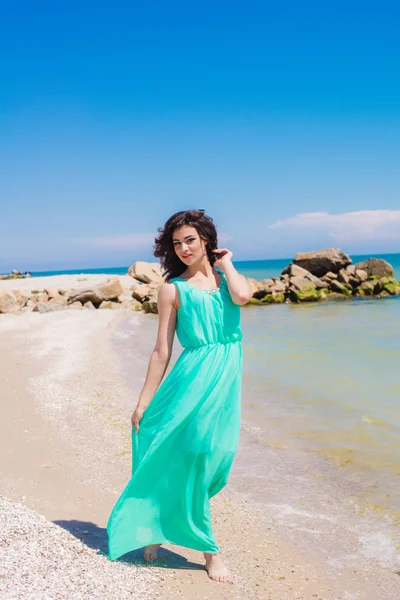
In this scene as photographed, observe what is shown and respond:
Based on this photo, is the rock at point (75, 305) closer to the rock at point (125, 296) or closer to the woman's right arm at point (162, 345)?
the rock at point (125, 296)

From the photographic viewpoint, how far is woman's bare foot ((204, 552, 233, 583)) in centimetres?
368

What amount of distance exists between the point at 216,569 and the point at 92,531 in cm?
103

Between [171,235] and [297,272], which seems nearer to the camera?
[171,235]

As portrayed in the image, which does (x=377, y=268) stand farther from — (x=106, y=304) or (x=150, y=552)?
(x=150, y=552)

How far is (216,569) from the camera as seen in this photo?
3711mm

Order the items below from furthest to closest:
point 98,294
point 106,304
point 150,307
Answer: point 98,294 → point 106,304 → point 150,307

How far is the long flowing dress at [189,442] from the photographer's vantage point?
11.8 feet

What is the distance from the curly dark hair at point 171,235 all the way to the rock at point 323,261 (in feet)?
101

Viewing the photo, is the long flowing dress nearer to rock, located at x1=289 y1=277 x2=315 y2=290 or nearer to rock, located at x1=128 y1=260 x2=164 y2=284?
rock, located at x1=289 y1=277 x2=315 y2=290

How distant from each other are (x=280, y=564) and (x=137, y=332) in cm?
1498

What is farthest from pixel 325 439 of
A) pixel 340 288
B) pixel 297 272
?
pixel 297 272

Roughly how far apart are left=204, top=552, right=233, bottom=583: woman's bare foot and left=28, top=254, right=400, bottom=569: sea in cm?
106

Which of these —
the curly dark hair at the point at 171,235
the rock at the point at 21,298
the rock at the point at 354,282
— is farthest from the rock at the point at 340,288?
the curly dark hair at the point at 171,235

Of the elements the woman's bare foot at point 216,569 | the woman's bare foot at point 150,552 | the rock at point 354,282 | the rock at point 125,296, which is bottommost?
the woman's bare foot at point 216,569
